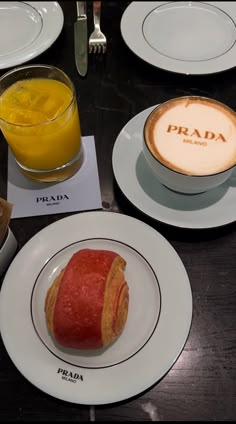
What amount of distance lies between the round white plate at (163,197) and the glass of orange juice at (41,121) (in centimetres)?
10

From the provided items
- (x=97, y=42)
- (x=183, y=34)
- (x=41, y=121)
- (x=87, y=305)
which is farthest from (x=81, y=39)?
(x=87, y=305)

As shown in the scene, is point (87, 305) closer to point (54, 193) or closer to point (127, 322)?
point (127, 322)

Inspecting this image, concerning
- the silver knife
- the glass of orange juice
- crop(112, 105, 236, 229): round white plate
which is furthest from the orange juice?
the silver knife

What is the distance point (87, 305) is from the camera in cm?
56

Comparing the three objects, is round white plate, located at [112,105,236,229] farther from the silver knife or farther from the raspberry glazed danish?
the silver knife

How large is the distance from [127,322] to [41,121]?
1.23ft

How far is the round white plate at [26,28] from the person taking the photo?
0.93 metres

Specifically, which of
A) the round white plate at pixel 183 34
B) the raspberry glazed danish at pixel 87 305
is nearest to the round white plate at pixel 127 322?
the raspberry glazed danish at pixel 87 305

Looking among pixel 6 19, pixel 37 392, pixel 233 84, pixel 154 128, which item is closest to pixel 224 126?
pixel 154 128

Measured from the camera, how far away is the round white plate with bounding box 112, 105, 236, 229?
2.31ft

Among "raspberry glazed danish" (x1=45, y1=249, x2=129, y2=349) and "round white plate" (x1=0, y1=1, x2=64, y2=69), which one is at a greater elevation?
"round white plate" (x1=0, y1=1, x2=64, y2=69)

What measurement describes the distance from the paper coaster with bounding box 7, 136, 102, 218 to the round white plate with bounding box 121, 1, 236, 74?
0.31 m

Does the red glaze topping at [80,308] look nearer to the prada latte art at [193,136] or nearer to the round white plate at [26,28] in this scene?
the prada latte art at [193,136]

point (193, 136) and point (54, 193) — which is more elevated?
point (193, 136)
